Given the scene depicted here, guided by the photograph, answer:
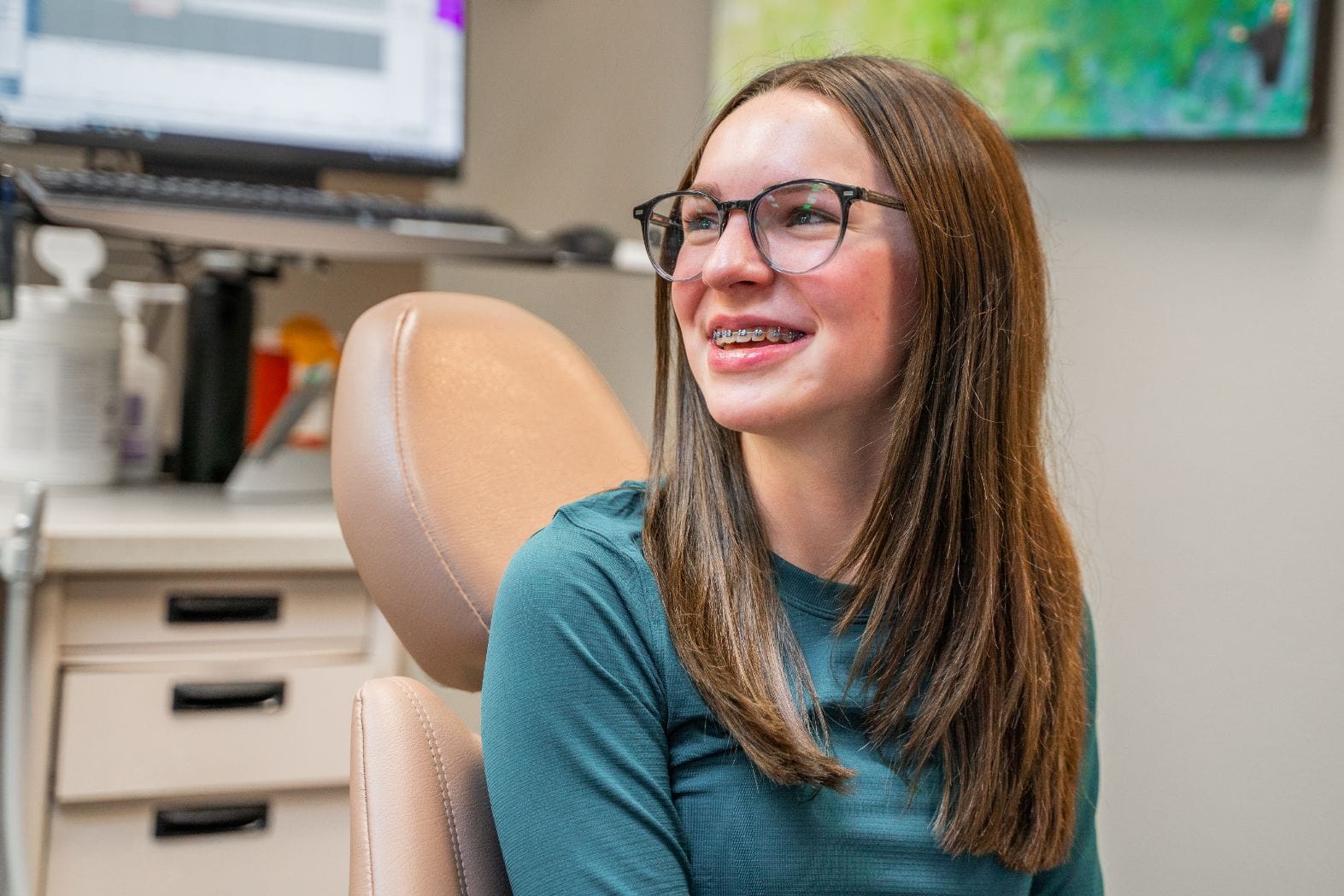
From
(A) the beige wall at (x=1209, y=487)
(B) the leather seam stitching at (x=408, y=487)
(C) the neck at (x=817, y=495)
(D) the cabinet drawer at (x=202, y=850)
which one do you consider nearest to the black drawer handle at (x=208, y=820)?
(D) the cabinet drawer at (x=202, y=850)

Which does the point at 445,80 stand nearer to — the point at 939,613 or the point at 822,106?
the point at 822,106

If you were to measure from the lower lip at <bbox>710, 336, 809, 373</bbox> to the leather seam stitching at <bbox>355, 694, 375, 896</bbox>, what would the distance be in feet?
1.02

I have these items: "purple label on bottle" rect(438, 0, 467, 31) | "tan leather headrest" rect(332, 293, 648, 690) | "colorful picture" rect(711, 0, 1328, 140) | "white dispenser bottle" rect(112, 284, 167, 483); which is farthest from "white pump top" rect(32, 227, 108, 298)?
"colorful picture" rect(711, 0, 1328, 140)

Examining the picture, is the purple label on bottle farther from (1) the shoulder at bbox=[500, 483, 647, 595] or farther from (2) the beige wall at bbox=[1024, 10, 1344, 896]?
(1) the shoulder at bbox=[500, 483, 647, 595]

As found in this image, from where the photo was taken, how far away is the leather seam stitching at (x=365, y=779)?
70 centimetres

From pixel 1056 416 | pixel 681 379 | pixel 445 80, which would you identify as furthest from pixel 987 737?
pixel 445 80

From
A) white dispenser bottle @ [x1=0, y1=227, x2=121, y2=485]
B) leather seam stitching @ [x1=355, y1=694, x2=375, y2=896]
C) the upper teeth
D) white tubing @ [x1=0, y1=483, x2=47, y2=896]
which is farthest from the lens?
white dispenser bottle @ [x1=0, y1=227, x2=121, y2=485]

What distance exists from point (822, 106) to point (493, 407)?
0.32 m

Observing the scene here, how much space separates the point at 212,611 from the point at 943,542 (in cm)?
73

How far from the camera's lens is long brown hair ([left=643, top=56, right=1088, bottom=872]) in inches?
31.9

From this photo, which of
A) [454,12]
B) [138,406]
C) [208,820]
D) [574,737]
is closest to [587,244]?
[454,12]

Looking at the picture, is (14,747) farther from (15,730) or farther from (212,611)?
(212,611)

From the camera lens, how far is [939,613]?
2.83ft

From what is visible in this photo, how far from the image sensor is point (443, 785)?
749 mm
